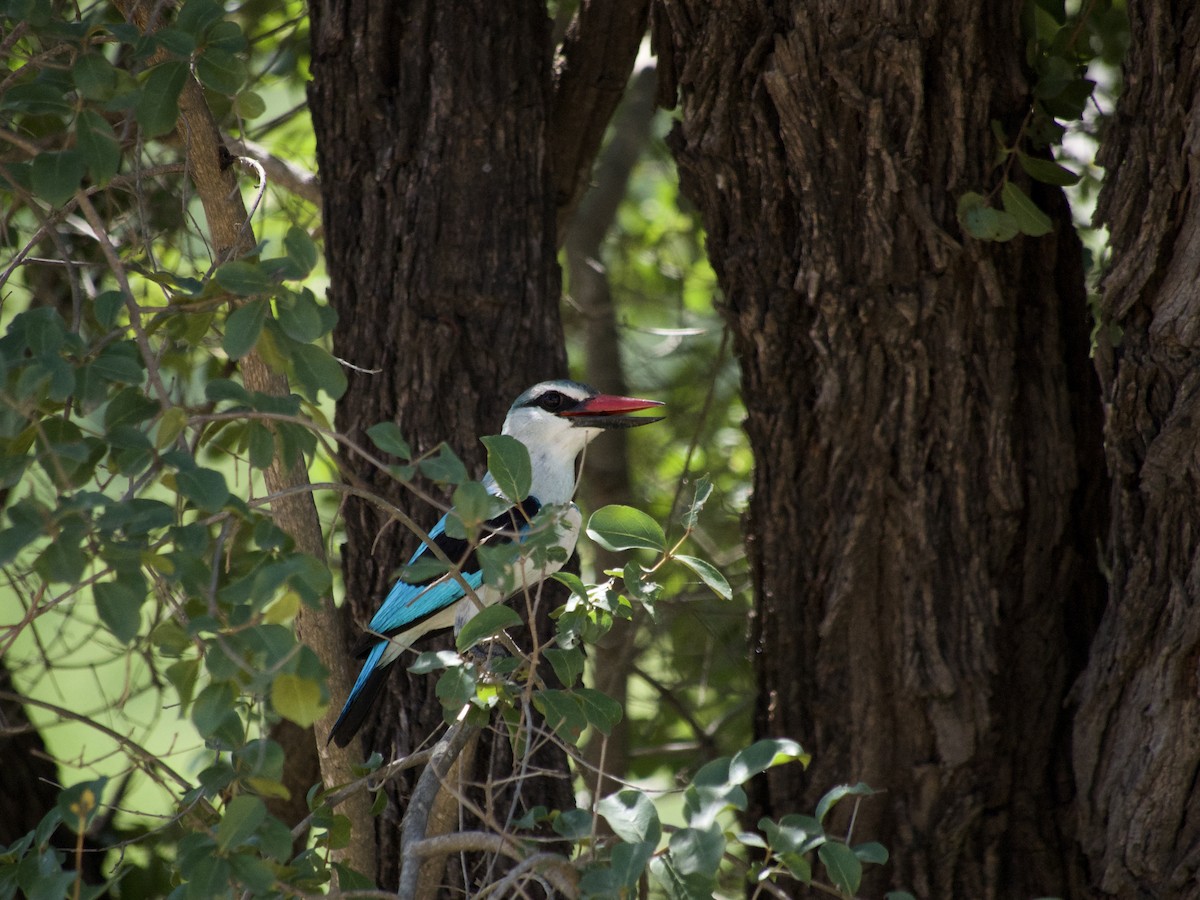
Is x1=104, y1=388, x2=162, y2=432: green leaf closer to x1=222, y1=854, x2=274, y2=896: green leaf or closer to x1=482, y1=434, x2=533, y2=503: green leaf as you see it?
x1=482, y1=434, x2=533, y2=503: green leaf

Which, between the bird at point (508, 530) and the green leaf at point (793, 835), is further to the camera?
the bird at point (508, 530)

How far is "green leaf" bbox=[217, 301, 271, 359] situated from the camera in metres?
1.60

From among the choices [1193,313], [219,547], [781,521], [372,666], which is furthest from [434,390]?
[1193,313]

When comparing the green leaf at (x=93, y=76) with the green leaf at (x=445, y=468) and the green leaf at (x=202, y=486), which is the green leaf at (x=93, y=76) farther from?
the green leaf at (x=445, y=468)

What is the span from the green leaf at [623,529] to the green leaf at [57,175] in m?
0.85

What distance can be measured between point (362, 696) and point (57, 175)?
5.02 ft

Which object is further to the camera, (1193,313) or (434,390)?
(434,390)

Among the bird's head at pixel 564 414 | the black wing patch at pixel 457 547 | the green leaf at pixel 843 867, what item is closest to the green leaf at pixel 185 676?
the black wing patch at pixel 457 547

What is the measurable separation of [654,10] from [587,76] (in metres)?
0.50

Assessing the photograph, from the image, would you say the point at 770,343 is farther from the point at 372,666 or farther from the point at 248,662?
the point at 248,662

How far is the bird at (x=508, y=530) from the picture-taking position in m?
2.88

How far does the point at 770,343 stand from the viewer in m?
3.02

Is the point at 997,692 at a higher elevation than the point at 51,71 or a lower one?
lower

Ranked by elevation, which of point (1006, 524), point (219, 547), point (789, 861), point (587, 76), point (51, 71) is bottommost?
point (789, 861)
